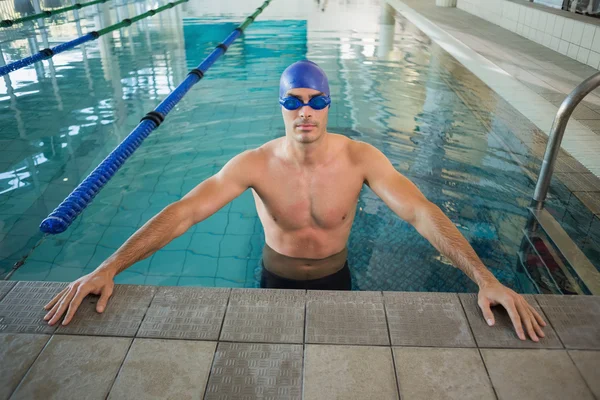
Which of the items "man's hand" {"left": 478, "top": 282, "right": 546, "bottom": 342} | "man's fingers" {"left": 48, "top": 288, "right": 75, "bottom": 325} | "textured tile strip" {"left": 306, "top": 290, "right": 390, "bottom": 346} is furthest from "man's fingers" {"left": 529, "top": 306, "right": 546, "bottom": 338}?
"man's fingers" {"left": 48, "top": 288, "right": 75, "bottom": 325}

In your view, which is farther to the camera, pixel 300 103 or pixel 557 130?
pixel 557 130

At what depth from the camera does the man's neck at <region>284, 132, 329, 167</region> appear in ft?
7.41

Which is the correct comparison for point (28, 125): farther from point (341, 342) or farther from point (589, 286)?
point (589, 286)

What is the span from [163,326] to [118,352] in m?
0.17

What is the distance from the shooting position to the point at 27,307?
5.86 ft

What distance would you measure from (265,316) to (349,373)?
1.29ft

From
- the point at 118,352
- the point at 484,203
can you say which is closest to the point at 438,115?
the point at 484,203

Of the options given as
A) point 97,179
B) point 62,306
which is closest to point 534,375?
point 62,306

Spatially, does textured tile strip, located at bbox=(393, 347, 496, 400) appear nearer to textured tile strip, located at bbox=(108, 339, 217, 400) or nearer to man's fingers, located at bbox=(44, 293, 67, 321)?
textured tile strip, located at bbox=(108, 339, 217, 400)

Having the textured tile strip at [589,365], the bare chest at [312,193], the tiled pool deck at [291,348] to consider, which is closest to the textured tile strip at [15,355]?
the tiled pool deck at [291,348]

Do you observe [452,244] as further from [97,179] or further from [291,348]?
[97,179]

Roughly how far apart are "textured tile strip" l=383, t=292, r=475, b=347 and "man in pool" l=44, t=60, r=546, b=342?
6.3 inches

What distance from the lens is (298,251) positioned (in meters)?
2.59

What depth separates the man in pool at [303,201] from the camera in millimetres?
1934
